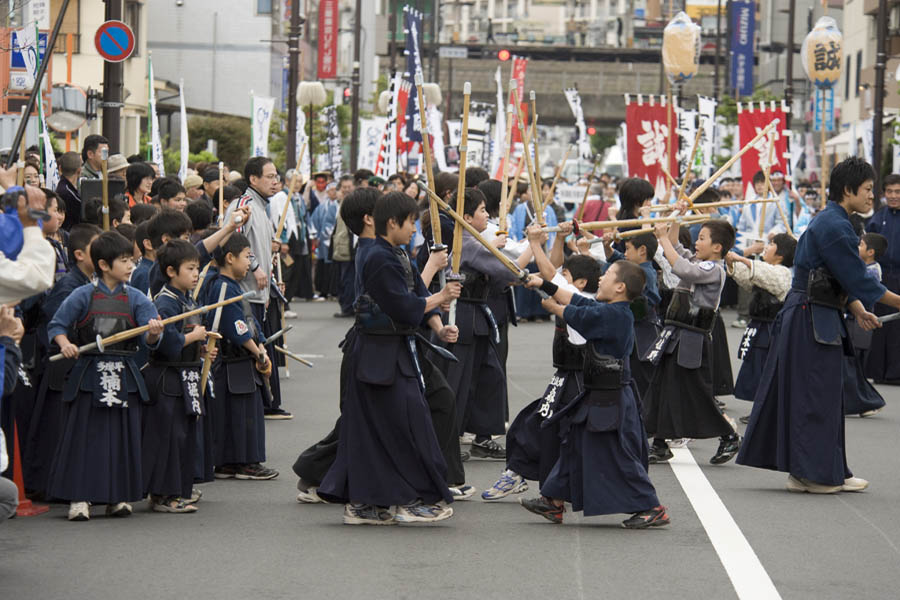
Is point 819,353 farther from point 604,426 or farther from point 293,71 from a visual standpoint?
point 293,71

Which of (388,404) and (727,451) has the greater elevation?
(388,404)

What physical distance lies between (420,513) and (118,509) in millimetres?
1561

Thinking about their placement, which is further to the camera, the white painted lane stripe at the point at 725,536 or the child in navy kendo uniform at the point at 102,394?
the child in navy kendo uniform at the point at 102,394

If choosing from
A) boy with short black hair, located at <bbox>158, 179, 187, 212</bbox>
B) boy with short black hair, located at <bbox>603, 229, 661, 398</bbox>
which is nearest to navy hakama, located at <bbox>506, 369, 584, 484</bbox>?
boy with short black hair, located at <bbox>603, 229, 661, 398</bbox>

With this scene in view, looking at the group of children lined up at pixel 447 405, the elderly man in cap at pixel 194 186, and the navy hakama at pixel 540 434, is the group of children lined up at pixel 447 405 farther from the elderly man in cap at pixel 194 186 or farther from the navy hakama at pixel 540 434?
the elderly man in cap at pixel 194 186

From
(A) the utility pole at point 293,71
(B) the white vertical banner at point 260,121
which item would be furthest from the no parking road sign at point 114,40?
(A) the utility pole at point 293,71

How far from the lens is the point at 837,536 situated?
7457mm

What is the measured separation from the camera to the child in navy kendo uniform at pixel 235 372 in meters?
8.77

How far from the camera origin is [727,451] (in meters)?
9.74

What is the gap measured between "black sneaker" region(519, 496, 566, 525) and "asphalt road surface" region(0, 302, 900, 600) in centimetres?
7

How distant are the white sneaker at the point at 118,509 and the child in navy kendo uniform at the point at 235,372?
3.86 feet

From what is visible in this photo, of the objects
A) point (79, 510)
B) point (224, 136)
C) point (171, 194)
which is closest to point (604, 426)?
point (79, 510)

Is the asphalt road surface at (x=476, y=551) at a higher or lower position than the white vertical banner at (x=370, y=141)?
lower

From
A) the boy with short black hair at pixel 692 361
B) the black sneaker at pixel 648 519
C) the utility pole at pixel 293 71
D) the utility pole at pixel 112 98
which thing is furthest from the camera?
the utility pole at pixel 293 71
